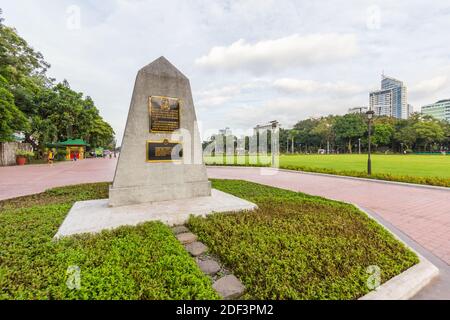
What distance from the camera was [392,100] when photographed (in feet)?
417

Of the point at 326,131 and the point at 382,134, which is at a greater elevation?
the point at 326,131

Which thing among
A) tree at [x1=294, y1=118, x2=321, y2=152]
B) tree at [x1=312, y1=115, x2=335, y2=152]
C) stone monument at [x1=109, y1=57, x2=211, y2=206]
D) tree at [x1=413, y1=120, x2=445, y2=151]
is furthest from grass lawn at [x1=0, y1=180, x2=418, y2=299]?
tree at [x1=294, y1=118, x2=321, y2=152]

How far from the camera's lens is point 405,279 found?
2.66 metres

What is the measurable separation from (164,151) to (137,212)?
1677 mm

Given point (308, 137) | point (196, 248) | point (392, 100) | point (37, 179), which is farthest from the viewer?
point (392, 100)

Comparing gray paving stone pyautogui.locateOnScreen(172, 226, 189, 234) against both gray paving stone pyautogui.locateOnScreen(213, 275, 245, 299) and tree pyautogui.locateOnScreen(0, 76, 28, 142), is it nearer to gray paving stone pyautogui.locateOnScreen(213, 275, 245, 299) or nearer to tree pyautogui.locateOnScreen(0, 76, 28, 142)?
gray paving stone pyautogui.locateOnScreen(213, 275, 245, 299)

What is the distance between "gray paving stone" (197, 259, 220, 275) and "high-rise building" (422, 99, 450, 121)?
171952 millimetres

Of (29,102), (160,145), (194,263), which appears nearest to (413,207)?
(194,263)

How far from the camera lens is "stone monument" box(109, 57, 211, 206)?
532cm

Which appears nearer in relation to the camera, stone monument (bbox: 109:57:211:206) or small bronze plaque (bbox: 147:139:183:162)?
stone monument (bbox: 109:57:211:206)

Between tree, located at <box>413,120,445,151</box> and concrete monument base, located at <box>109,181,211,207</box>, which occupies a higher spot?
tree, located at <box>413,120,445,151</box>

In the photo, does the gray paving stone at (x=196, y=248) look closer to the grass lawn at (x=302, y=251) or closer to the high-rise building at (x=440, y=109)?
the grass lawn at (x=302, y=251)

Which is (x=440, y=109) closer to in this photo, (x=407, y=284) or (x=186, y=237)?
(x=407, y=284)
